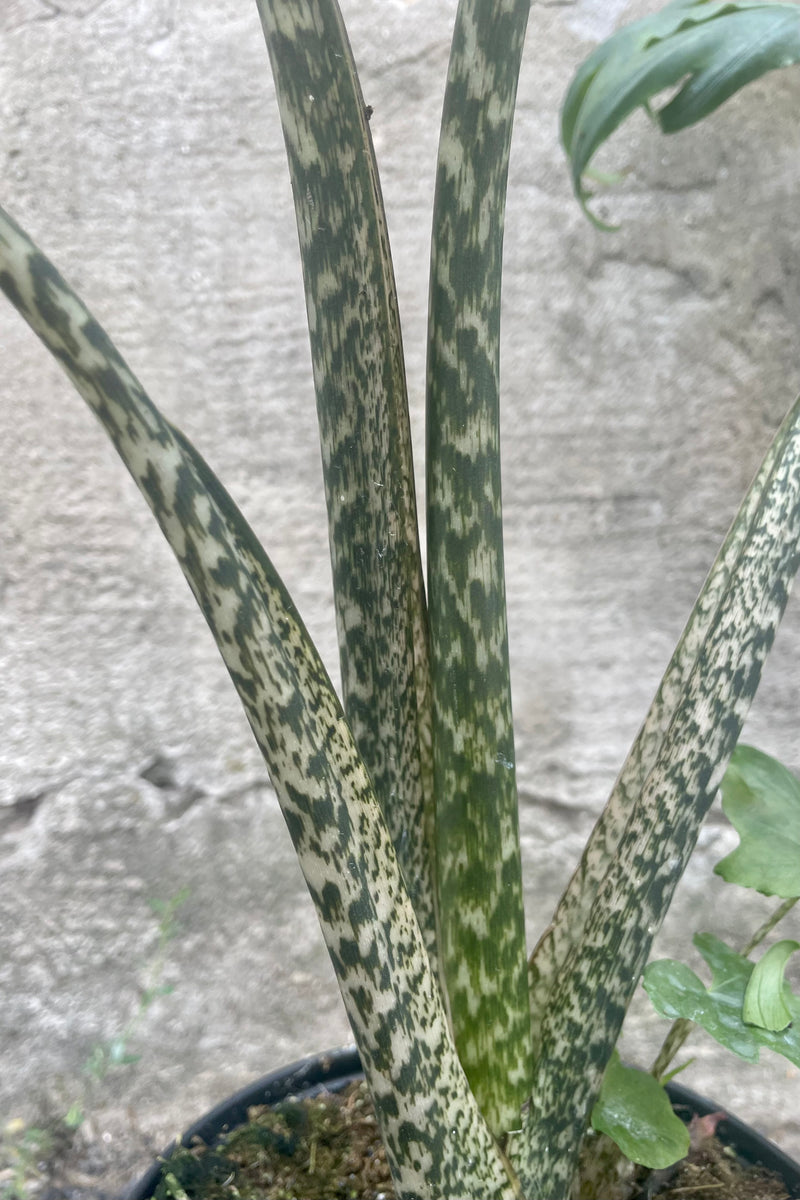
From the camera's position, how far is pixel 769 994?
1.10ft

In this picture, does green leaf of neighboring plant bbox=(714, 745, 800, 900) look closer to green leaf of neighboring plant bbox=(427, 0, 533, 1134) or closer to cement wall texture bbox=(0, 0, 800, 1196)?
green leaf of neighboring plant bbox=(427, 0, 533, 1134)

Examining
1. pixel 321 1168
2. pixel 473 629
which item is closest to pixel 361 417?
pixel 473 629

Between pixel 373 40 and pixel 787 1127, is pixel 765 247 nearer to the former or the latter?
pixel 373 40

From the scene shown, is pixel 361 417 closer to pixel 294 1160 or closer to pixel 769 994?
pixel 769 994

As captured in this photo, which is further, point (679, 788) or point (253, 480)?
point (253, 480)

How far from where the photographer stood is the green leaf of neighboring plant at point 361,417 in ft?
0.91

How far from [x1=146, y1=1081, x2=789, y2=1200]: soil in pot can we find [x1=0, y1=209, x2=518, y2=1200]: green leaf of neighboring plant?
0.17m

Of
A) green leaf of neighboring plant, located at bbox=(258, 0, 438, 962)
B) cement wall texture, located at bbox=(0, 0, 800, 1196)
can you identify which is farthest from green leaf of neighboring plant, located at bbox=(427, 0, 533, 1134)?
cement wall texture, located at bbox=(0, 0, 800, 1196)

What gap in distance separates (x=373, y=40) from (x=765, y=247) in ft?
0.92

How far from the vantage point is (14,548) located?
1.90 ft

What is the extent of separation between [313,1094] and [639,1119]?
0.21m

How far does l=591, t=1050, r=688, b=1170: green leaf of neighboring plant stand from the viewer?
1.09 ft

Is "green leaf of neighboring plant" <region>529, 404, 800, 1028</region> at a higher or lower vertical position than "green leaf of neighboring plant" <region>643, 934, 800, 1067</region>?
higher

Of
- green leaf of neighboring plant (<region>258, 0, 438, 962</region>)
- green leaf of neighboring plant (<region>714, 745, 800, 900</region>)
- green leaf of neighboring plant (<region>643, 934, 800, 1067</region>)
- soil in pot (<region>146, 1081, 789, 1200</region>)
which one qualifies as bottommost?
soil in pot (<region>146, 1081, 789, 1200</region>)
